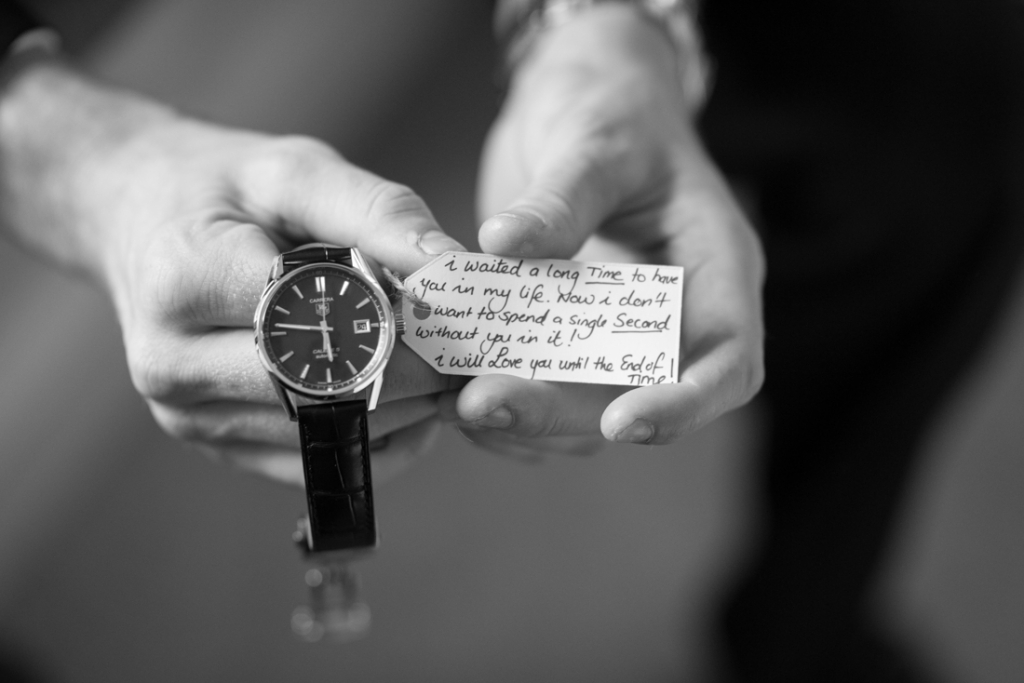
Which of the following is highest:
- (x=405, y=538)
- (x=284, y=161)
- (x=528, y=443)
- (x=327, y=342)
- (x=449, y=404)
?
(x=284, y=161)

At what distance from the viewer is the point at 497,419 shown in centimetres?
80

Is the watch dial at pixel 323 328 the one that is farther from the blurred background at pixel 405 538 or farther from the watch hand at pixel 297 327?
the blurred background at pixel 405 538

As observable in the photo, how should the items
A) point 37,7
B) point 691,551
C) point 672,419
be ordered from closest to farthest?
1. point 672,419
2. point 37,7
3. point 691,551

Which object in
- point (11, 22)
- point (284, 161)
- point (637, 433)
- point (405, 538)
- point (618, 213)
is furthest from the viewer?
point (405, 538)

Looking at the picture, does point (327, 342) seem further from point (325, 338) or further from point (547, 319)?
point (547, 319)

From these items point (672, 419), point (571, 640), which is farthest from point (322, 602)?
point (571, 640)

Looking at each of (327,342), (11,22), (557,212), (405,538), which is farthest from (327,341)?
(405,538)

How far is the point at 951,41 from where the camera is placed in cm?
141

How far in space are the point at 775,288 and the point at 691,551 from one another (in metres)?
0.70

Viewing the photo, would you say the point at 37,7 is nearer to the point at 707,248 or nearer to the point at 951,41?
the point at 707,248

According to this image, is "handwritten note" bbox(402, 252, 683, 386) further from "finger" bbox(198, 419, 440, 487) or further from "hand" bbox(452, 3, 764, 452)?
"finger" bbox(198, 419, 440, 487)

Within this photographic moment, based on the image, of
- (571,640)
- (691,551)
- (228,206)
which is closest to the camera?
(228,206)

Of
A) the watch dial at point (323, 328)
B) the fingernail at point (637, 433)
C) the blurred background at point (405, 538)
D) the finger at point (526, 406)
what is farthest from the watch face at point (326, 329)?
the blurred background at point (405, 538)

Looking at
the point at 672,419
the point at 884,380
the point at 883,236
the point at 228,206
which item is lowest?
the point at 884,380
